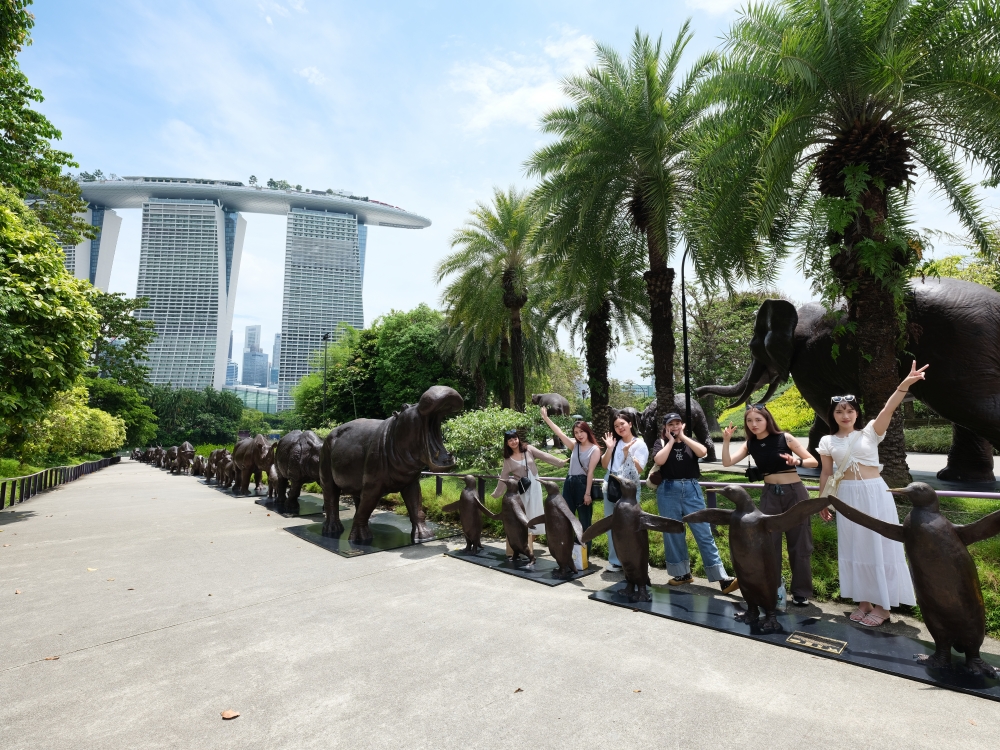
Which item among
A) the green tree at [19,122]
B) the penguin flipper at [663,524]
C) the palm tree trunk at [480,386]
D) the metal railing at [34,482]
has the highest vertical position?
the green tree at [19,122]

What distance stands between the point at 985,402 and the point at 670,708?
5.89 metres

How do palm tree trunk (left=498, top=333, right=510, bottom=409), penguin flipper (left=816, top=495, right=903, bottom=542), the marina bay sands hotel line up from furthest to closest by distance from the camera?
the marina bay sands hotel < palm tree trunk (left=498, top=333, right=510, bottom=409) < penguin flipper (left=816, top=495, right=903, bottom=542)

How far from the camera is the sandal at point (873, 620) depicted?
11.8ft

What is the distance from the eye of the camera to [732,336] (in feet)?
81.0

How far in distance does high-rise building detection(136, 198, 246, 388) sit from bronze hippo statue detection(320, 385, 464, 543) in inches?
4765

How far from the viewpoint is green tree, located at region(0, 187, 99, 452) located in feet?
26.7

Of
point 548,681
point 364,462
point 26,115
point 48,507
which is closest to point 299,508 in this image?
point 364,462

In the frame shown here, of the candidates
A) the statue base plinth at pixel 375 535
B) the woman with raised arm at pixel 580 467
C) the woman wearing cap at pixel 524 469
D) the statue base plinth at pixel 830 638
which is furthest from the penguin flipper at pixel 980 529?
the statue base plinth at pixel 375 535

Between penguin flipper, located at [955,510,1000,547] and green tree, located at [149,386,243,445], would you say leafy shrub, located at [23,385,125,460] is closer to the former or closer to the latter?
penguin flipper, located at [955,510,1000,547]

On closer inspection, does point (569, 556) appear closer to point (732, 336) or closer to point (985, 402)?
point (985, 402)

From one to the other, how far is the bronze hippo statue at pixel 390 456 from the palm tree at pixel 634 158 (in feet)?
20.1

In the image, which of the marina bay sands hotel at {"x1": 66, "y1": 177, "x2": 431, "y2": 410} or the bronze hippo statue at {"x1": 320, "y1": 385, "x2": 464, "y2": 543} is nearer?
the bronze hippo statue at {"x1": 320, "y1": 385, "x2": 464, "y2": 543}

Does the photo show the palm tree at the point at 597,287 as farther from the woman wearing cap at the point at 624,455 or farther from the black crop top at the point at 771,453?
the black crop top at the point at 771,453

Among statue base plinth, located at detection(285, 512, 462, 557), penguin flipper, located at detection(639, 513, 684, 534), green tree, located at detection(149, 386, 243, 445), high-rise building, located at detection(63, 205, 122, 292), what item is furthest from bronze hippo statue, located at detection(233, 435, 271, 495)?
high-rise building, located at detection(63, 205, 122, 292)
